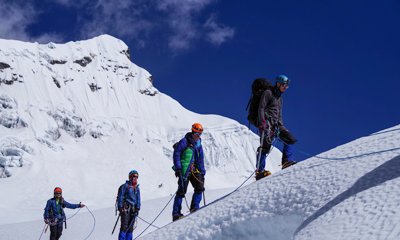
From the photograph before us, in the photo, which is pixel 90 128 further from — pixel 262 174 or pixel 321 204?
pixel 321 204

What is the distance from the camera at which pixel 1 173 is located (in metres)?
60.0

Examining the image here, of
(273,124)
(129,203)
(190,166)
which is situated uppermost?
(273,124)

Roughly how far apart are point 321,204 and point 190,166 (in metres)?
3.73

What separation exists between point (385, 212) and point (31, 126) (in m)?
73.3

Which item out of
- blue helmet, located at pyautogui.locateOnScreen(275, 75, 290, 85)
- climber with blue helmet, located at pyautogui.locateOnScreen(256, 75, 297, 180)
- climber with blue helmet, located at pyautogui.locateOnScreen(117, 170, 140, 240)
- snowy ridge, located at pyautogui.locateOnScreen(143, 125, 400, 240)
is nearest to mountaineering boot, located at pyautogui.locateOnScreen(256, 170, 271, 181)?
climber with blue helmet, located at pyautogui.locateOnScreen(256, 75, 297, 180)

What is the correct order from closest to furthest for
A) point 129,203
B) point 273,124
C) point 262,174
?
point 262,174 → point 273,124 → point 129,203

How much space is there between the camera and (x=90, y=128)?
80000 millimetres

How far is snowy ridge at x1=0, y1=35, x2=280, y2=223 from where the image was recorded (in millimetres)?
60375

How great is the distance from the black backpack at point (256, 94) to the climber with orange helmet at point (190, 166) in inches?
36.1

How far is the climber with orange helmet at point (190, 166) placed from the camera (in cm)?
743

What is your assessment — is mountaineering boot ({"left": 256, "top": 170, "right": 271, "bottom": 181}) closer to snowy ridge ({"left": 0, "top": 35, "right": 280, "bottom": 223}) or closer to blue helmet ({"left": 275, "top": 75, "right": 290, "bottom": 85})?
blue helmet ({"left": 275, "top": 75, "right": 290, "bottom": 85})

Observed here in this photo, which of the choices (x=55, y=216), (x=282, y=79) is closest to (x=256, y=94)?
(x=282, y=79)

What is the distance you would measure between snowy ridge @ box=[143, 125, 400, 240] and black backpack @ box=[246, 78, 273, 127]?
1.81m

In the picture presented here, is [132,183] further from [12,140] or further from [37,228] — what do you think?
[12,140]
